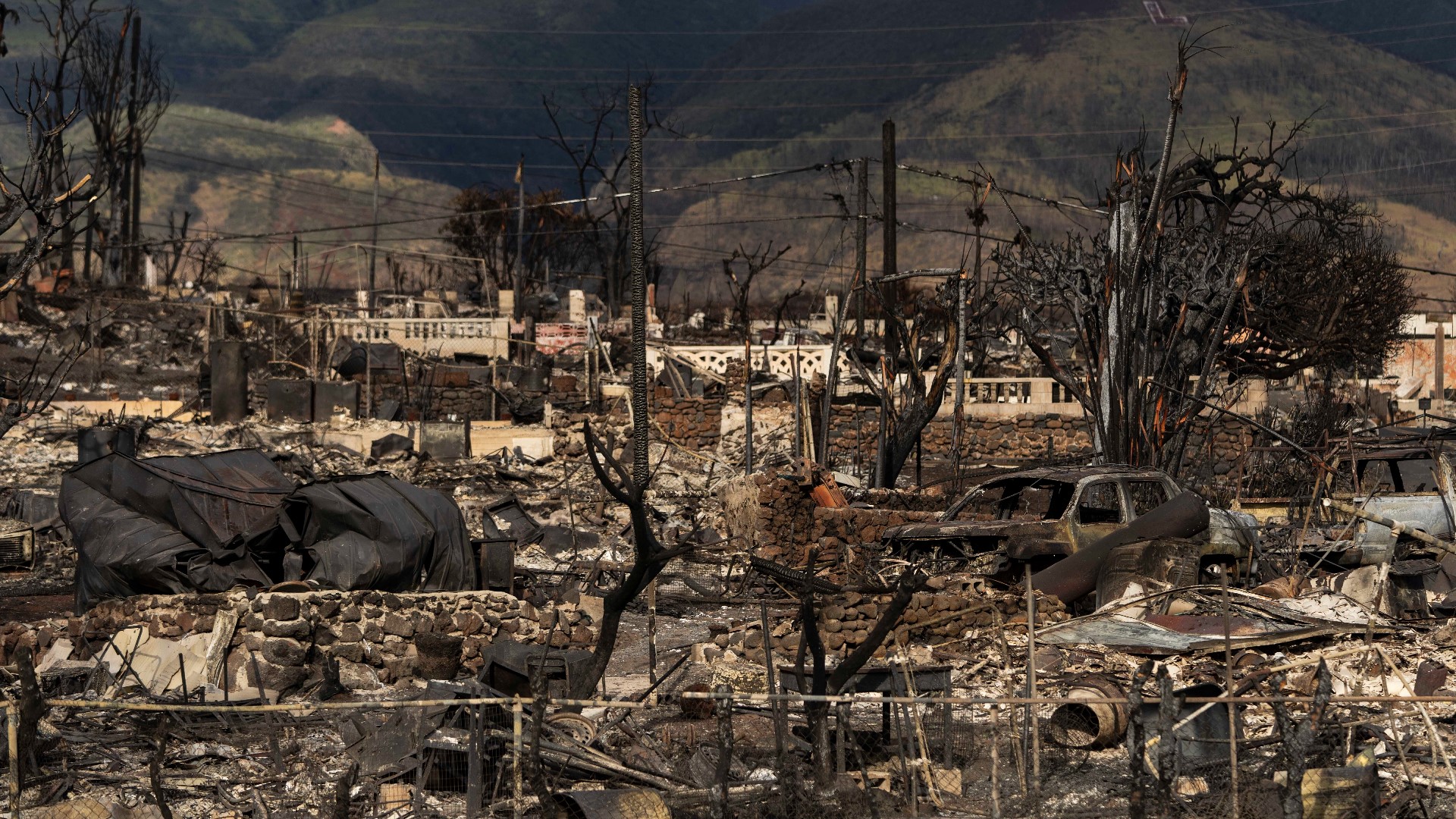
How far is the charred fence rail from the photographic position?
8188 mm

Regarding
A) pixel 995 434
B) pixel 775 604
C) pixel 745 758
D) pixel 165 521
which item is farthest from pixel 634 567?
pixel 995 434

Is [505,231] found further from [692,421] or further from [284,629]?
[284,629]

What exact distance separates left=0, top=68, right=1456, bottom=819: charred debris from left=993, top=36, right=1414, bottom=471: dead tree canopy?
0.11 m

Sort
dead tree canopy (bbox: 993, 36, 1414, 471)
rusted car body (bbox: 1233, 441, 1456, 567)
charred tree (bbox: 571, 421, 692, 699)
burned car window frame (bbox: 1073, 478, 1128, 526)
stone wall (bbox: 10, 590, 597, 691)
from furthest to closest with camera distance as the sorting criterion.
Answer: dead tree canopy (bbox: 993, 36, 1414, 471)
rusted car body (bbox: 1233, 441, 1456, 567)
burned car window frame (bbox: 1073, 478, 1128, 526)
stone wall (bbox: 10, 590, 597, 691)
charred tree (bbox: 571, 421, 692, 699)

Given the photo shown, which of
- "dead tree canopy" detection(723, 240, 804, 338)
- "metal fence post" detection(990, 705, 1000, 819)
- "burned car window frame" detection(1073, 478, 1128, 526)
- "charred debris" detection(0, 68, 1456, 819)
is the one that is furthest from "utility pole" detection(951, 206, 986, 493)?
"metal fence post" detection(990, 705, 1000, 819)

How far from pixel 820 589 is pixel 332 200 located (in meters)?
160

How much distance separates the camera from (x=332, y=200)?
165m

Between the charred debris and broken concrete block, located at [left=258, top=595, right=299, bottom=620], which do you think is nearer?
the charred debris

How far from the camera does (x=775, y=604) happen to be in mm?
14508

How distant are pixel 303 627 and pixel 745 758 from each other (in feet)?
16.3

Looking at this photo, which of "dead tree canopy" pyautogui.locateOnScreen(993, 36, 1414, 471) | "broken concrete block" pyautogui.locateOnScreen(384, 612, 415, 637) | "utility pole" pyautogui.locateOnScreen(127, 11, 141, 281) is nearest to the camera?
"broken concrete block" pyautogui.locateOnScreen(384, 612, 415, 637)

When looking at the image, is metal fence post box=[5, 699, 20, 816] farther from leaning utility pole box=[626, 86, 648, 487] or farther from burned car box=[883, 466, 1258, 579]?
burned car box=[883, 466, 1258, 579]

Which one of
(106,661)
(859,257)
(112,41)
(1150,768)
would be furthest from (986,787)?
(112,41)

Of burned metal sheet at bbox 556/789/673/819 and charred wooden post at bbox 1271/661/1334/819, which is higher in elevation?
charred wooden post at bbox 1271/661/1334/819
